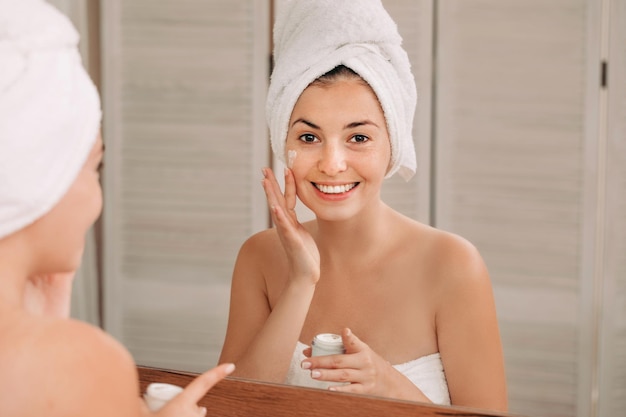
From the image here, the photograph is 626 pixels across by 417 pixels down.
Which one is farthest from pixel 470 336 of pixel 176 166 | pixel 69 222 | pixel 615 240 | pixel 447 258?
pixel 176 166

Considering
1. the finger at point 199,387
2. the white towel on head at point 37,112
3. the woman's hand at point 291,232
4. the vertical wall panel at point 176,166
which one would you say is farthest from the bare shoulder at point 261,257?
the vertical wall panel at point 176,166

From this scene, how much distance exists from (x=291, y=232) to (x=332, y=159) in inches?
3.3

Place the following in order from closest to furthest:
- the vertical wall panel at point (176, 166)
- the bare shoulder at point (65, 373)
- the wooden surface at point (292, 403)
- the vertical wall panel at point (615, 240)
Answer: the bare shoulder at point (65, 373)
the wooden surface at point (292, 403)
the vertical wall panel at point (615, 240)
the vertical wall panel at point (176, 166)

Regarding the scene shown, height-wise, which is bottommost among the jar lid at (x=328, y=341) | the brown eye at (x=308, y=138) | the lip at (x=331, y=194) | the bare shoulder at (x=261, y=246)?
the jar lid at (x=328, y=341)

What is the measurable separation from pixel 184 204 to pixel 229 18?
41 cm

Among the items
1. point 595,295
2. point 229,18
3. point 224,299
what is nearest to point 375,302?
point 595,295

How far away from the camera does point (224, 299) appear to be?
155 cm

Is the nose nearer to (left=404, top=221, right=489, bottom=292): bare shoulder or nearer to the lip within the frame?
the lip

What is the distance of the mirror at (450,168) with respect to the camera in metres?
1.28

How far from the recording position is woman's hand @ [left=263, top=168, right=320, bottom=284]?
72 cm

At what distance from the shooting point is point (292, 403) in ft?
2.00

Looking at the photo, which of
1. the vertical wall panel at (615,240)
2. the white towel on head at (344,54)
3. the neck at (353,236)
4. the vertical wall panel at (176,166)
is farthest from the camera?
the vertical wall panel at (176,166)

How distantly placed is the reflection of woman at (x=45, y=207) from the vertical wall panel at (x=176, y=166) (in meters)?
1.11

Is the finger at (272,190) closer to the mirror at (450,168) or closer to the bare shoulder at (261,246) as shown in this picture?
the bare shoulder at (261,246)
